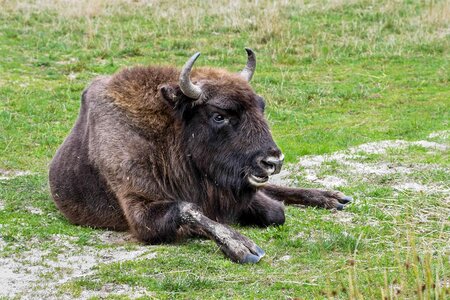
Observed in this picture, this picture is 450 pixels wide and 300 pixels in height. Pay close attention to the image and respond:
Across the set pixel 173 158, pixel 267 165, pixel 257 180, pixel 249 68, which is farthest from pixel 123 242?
pixel 249 68

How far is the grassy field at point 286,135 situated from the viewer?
21.0 ft

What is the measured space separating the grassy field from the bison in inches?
9.5

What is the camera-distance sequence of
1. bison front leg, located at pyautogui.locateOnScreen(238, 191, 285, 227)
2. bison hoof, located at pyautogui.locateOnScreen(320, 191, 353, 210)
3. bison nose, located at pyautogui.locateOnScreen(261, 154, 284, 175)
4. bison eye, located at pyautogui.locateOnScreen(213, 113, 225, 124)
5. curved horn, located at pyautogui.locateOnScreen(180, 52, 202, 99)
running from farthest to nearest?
bison hoof, located at pyautogui.locateOnScreen(320, 191, 353, 210), bison front leg, located at pyautogui.locateOnScreen(238, 191, 285, 227), bison eye, located at pyautogui.locateOnScreen(213, 113, 225, 124), curved horn, located at pyautogui.locateOnScreen(180, 52, 202, 99), bison nose, located at pyautogui.locateOnScreen(261, 154, 284, 175)

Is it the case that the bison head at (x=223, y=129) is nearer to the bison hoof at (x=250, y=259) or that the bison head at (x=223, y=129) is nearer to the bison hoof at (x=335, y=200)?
the bison hoof at (x=250, y=259)

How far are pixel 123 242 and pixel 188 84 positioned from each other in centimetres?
153

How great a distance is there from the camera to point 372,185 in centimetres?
973

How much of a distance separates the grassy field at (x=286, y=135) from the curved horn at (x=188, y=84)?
1.31 meters

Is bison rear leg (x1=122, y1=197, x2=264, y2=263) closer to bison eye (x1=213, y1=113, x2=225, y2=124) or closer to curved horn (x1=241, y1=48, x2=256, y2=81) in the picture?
bison eye (x1=213, y1=113, x2=225, y2=124)

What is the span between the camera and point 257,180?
7.49 meters

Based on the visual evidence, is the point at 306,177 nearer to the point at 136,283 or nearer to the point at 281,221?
the point at 281,221

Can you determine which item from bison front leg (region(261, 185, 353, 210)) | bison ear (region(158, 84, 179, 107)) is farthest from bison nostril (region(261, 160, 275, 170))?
bison front leg (region(261, 185, 353, 210))

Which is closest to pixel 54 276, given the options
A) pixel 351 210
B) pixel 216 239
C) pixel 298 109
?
pixel 216 239

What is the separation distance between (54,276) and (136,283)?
0.73 m

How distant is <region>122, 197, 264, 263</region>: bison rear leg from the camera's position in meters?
7.04
